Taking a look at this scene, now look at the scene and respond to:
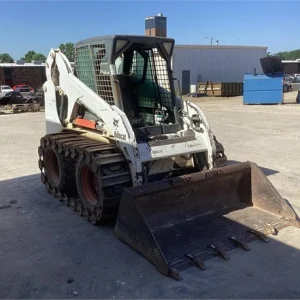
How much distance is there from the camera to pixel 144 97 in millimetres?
6113

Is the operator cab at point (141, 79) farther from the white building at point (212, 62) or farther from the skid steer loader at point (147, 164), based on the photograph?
the white building at point (212, 62)

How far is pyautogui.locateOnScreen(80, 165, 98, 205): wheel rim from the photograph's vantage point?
213 inches

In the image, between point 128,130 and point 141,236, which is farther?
point 128,130

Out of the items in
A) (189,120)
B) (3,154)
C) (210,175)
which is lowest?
(3,154)

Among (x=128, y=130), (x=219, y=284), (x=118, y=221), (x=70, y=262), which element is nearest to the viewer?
(x=219, y=284)

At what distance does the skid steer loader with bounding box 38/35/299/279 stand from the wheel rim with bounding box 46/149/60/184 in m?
0.02

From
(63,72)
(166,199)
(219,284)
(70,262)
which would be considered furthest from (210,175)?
(63,72)

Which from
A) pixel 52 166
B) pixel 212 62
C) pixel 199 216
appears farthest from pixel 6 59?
pixel 199 216

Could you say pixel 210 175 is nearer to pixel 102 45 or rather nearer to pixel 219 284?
pixel 219 284

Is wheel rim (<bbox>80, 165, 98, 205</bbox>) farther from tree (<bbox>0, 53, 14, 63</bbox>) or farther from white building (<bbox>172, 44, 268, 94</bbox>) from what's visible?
tree (<bbox>0, 53, 14, 63</bbox>)

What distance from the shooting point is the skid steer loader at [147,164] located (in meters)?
4.47

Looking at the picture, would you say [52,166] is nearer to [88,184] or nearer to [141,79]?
[88,184]

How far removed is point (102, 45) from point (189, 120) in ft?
5.62

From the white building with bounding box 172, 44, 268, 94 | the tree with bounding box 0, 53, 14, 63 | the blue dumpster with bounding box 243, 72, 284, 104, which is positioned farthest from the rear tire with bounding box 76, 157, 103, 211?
the tree with bounding box 0, 53, 14, 63
